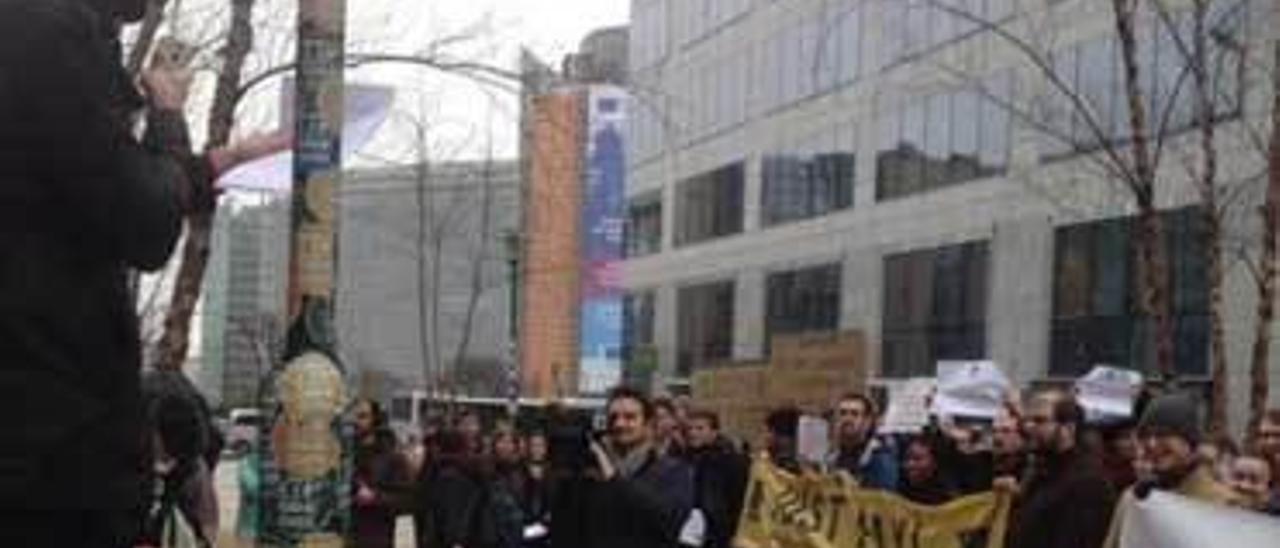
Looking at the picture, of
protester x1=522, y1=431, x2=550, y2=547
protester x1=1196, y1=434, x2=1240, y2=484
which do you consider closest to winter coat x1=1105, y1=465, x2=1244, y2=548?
protester x1=1196, y1=434, x2=1240, y2=484

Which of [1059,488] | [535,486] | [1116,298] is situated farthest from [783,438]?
[1116,298]

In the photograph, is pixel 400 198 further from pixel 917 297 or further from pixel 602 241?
pixel 602 241

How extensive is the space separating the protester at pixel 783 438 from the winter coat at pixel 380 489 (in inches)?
103

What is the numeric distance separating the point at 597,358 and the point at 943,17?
26.7m

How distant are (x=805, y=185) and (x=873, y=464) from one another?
5202 cm

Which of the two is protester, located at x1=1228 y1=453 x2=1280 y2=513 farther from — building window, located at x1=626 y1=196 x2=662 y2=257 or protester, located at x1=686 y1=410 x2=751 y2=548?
building window, located at x1=626 y1=196 x2=662 y2=257

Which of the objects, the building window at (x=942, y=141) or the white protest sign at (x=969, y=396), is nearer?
the white protest sign at (x=969, y=396)

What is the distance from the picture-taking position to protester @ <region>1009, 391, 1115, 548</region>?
9867 millimetres

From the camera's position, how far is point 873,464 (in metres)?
14.3

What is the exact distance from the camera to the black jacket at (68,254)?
3.30 m

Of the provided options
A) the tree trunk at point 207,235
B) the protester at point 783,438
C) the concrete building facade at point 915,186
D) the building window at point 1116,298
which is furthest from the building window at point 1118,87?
the tree trunk at point 207,235

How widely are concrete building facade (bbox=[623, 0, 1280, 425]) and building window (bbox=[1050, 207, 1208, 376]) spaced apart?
6 cm

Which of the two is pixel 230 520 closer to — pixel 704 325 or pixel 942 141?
pixel 942 141

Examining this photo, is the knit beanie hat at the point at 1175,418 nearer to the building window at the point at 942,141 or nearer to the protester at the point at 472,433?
the protester at the point at 472,433
